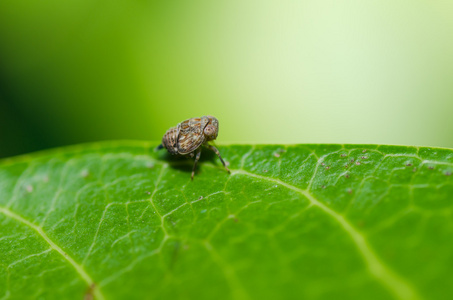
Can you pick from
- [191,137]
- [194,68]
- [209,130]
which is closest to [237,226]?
[191,137]

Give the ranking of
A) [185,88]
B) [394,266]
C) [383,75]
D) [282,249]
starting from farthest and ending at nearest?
1. [185,88]
2. [383,75]
3. [282,249]
4. [394,266]

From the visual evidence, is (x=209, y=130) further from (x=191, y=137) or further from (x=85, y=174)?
(x=85, y=174)

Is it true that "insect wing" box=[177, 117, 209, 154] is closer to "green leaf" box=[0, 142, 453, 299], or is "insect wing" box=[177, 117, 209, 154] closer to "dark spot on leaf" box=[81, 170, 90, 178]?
"green leaf" box=[0, 142, 453, 299]

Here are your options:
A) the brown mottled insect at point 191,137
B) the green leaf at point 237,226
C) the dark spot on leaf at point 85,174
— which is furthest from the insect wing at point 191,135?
the dark spot on leaf at point 85,174

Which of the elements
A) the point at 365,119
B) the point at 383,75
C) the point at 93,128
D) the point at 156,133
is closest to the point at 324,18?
the point at 383,75

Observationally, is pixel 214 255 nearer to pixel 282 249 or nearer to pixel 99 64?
pixel 282 249

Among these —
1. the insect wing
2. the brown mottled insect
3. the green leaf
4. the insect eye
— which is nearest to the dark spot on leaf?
the green leaf
